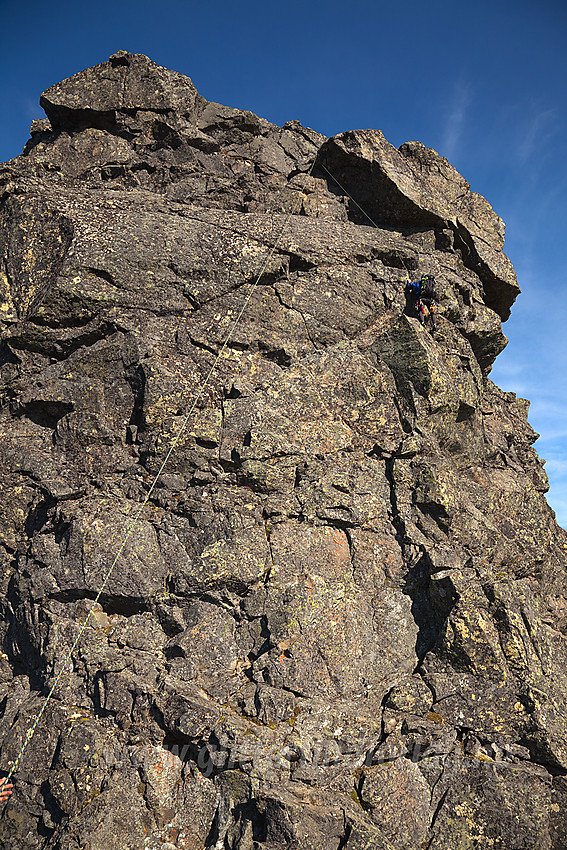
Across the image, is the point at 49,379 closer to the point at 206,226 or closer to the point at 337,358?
the point at 206,226

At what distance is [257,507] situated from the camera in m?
14.8

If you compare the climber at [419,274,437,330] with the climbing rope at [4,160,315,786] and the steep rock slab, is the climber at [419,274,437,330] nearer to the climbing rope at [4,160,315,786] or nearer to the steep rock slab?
the steep rock slab

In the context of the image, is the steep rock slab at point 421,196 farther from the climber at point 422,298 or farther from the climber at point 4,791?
the climber at point 4,791

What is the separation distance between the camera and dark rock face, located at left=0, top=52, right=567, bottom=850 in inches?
449

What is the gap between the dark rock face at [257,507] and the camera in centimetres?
1141

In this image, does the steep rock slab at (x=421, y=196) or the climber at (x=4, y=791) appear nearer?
the climber at (x=4, y=791)

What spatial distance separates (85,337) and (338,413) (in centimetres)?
806

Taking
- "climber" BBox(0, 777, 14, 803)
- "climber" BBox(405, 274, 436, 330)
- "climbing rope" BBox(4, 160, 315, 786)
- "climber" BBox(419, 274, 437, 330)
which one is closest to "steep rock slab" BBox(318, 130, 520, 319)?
"climbing rope" BBox(4, 160, 315, 786)

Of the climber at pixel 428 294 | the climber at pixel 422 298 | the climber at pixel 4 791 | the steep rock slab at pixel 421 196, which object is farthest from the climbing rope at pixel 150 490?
the climber at pixel 428 294

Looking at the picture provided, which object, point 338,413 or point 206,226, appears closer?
point 338,413

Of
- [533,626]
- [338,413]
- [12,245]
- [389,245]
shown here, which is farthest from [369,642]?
[12,245]

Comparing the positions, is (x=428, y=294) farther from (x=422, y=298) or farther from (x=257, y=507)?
(x=257, y=507)

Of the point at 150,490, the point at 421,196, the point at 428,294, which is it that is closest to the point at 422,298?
the point at 428,294

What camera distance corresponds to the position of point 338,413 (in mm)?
16594
